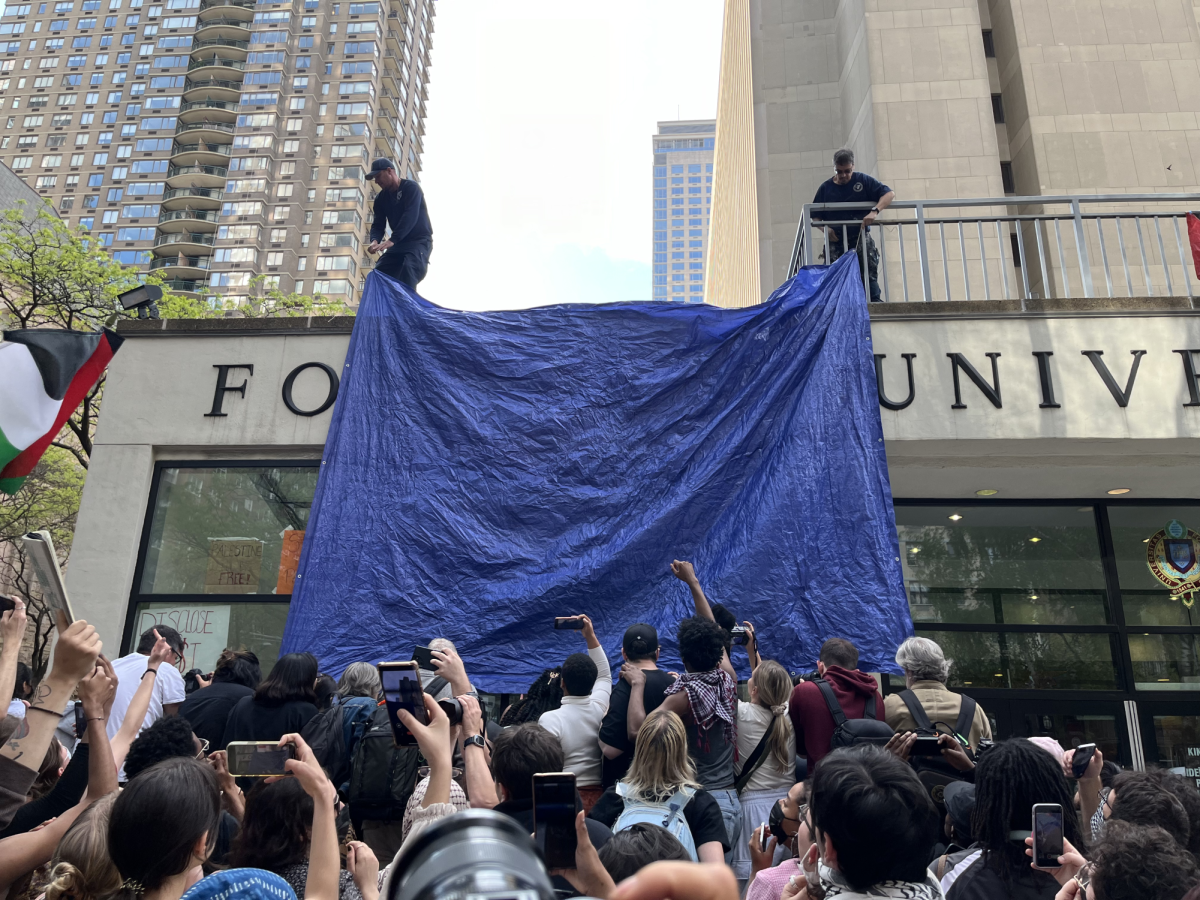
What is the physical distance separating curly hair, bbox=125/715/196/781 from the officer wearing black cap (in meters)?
5.52

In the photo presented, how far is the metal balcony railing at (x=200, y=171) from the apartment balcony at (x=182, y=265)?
7806 millimetres

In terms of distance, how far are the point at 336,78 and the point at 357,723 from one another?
90469 millimetres

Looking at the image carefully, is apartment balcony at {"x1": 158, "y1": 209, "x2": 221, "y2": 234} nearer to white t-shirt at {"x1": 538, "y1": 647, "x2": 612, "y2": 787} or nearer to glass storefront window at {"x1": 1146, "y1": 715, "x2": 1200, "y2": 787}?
glass storefront window at {"x1": 1146, "y1": 715, "x2": 1200, "y2": 787}

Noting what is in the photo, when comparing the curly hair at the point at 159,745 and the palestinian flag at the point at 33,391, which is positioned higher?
the palestinian flag at the point at 33,391

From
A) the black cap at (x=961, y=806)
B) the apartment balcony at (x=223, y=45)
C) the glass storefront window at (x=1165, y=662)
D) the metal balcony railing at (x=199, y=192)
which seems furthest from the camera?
the apartment balcony at (x=223, y=45)

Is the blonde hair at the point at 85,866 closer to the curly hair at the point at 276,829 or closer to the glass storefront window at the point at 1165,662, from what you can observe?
the curly hair at the point at 276,829

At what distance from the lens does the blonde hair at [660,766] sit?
361 cm

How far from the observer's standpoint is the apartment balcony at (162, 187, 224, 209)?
7775cm

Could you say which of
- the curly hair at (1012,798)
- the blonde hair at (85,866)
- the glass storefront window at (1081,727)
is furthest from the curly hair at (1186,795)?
the glass storefront window at (1081,727)

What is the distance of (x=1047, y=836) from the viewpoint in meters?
2.33

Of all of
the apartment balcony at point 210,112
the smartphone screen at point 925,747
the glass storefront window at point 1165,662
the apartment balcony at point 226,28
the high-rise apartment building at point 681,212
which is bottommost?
the smartphone screen at point 925,747

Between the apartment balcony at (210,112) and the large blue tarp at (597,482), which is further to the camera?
the apartment balcony at (210,112)

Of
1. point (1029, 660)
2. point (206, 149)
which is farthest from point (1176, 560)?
point (206, 149)

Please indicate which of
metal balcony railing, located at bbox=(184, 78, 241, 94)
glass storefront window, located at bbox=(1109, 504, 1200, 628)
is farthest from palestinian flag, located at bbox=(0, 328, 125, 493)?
metal balcony railing, located at bbox=(184, 78, 241, 94)
